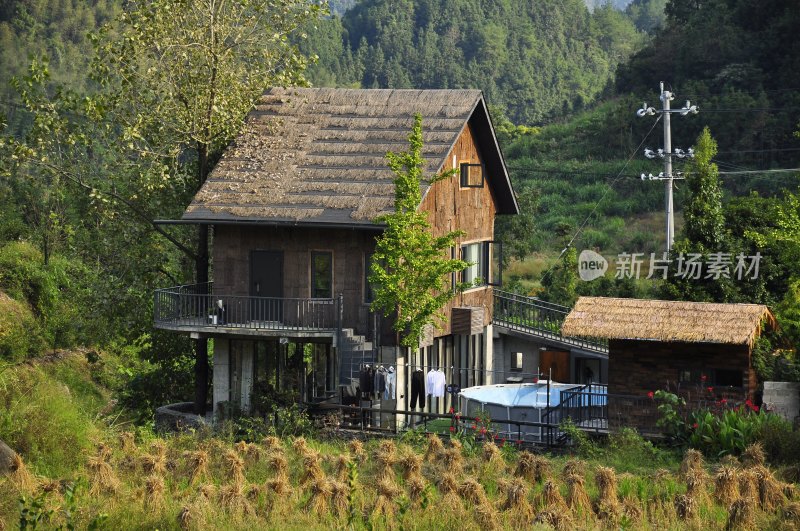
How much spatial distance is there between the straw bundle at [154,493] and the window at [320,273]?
11378mm

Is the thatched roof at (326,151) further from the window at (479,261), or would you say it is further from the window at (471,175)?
the window at (479,261)

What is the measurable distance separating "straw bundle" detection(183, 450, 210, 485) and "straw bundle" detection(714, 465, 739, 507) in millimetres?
9474

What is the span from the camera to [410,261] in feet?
112

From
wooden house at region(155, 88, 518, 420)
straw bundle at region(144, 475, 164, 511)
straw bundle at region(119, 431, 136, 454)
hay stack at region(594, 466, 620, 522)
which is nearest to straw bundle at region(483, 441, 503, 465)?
hay stack at region(594, 466, 620, 522)

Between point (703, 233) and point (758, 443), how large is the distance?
35.2 feet

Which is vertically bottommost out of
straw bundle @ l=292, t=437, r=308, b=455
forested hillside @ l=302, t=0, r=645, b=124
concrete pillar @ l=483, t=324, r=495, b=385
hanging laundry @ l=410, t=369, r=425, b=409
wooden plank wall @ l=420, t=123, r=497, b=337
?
straw bundle @ l=292, t=437, r=308, b=455

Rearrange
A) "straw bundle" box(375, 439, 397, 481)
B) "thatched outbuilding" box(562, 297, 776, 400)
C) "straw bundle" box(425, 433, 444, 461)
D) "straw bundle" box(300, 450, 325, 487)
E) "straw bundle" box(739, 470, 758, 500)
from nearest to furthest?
1. "straw bundle" box(739, 470, 758, 500)
2. "straw bundle" box(300, 450, 325, 487)
3. "straw bundle" box(375, 439, 397, 481)
4. "straw bundle" box(425, 433, 444, 461)
5. "thatched outbuilding" box(562, 297, 776, 400)

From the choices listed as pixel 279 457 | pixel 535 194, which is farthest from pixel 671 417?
pixel 535 194

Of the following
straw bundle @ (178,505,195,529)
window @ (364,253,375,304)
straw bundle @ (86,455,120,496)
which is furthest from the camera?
window @ (364,253,375,304)

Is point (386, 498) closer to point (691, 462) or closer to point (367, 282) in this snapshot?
point (691, 462)

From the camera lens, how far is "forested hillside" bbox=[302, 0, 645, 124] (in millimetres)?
118438

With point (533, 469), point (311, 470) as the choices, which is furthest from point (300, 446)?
point (533, 469)

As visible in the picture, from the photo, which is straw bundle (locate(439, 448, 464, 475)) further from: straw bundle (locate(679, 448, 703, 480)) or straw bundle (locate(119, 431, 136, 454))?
straw bundle (locate(119, 431, 136, 454))

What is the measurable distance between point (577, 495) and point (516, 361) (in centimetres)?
1753
